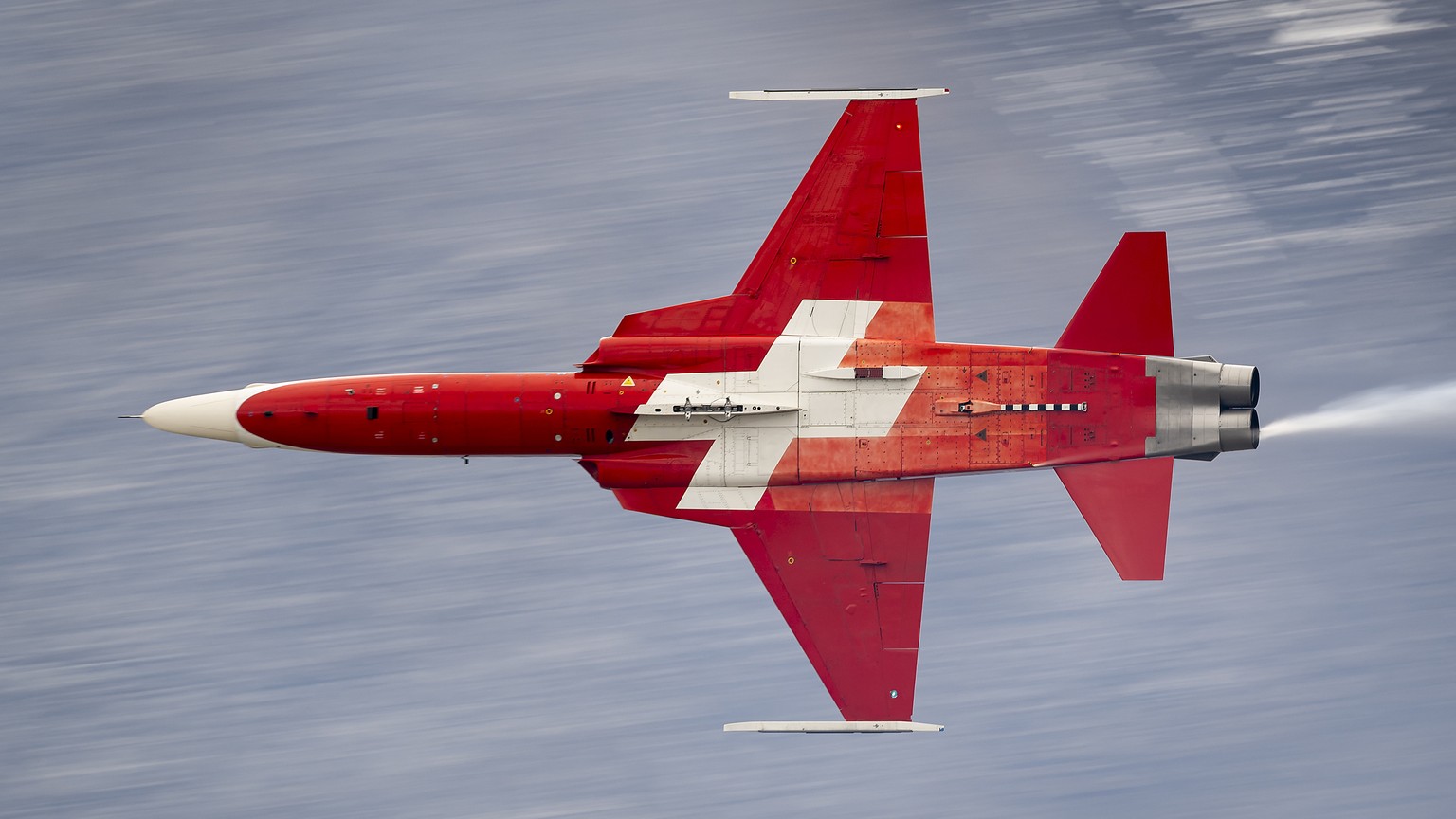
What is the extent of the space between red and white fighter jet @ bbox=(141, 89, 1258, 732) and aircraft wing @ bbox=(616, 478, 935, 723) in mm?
27

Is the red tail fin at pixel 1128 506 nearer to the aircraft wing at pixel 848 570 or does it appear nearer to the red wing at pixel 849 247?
the aircraft wing at pixel 848 570

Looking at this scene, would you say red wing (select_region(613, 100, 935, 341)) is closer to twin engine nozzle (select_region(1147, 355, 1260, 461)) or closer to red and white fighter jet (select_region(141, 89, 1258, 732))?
red and white fighter jet (select_region(141, 89, 1258, 732))

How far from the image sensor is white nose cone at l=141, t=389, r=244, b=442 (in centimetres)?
2270

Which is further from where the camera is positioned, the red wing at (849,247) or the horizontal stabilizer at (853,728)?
the red wing at (849,247)

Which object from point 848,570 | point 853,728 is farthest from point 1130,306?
point 853,728

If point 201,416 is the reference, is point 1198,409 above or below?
below

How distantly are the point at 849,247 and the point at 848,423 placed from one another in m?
2.61

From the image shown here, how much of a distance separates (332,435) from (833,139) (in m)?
8.47

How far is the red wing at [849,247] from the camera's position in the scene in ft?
73.7

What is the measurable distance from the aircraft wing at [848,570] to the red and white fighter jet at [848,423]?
3 cm

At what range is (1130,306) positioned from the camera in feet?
72.6

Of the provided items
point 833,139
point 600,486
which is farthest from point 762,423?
point 833,139

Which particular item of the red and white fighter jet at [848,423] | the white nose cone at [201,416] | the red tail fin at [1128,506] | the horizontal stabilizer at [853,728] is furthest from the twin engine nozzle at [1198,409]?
the white nose cone at [201,416]

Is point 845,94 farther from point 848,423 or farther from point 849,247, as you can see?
point 848,423
